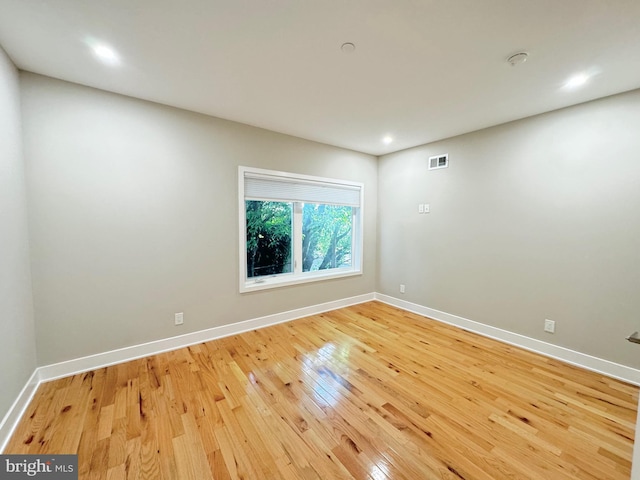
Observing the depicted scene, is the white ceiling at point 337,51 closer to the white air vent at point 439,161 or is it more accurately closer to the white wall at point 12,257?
the white wall at point 12,257

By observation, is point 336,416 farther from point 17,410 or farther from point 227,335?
point 17,410

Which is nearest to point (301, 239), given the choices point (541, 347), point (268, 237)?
point (268, 237)

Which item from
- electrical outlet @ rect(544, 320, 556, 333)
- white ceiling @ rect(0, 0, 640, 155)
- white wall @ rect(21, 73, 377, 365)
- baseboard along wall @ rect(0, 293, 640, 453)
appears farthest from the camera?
electrical outlet @ rect(544, 320, 556, 333)

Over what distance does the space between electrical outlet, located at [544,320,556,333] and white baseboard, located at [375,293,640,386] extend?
14 cm

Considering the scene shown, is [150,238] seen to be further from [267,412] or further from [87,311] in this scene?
[267,412]

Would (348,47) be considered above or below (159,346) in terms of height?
above

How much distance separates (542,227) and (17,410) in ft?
15.1

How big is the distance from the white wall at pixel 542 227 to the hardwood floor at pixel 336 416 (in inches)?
21.6

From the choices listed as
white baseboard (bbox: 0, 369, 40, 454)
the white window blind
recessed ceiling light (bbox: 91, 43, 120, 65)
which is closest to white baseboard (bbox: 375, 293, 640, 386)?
the white window blind

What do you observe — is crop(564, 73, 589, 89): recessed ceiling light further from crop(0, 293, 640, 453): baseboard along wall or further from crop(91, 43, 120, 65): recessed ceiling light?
crop(91, 43, 120, 65): recessed ceiling light

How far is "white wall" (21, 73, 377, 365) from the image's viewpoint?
6.91ft

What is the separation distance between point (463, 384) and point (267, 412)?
63.3 inches

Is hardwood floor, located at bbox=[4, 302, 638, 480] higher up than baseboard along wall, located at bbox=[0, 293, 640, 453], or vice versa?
baseboard along wall, located at bbox=[0, 293, 640, 453]

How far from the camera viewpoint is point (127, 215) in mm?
2402
